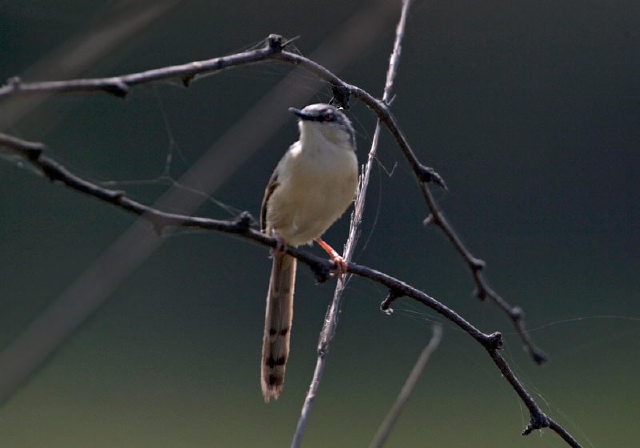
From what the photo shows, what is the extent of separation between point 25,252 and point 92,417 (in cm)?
167

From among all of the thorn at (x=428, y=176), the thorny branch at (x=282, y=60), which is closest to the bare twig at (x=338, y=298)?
the thorny branch at (x=282, y=60)

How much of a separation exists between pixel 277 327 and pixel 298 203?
0.37 meters

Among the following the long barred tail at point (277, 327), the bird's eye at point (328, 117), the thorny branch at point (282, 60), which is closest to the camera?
the thorny branch at point (282, 60)

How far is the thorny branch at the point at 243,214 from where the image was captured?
95 cm

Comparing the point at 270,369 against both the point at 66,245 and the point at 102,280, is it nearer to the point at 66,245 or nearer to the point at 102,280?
the point at 102,280

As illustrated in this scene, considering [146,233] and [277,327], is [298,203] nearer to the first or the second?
[277,327]

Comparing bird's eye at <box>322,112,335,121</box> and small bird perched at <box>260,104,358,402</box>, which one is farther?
bird's eye at <box>322,112,335,121</box>

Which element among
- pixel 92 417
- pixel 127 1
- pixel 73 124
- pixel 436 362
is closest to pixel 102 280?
pixel 127 1

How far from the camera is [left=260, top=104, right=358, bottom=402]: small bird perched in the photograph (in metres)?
2.45

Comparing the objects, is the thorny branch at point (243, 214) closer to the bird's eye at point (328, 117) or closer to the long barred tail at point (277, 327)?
the long barred tail at point (277, 327)

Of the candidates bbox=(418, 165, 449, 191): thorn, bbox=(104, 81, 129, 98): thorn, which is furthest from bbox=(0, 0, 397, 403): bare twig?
bbox=(418, 165, 449, 191): thorn

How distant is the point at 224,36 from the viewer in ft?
25.1

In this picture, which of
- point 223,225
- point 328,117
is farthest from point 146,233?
point 328,117

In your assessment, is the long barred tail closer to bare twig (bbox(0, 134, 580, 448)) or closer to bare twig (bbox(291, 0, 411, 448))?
bare twig (bbox(291, 0, 411, 448))
